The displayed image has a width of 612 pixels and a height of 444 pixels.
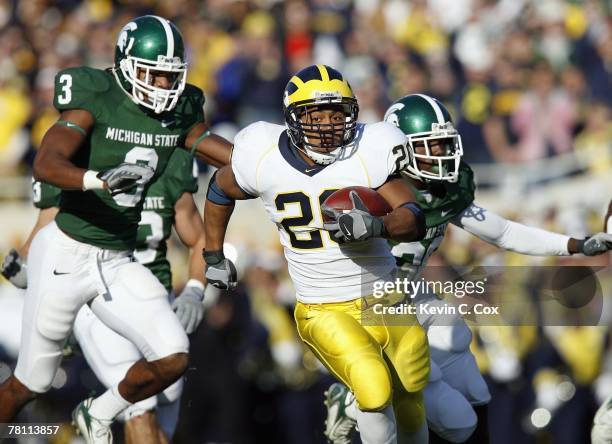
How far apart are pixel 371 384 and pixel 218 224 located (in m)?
1.17

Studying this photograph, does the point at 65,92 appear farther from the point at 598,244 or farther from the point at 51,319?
the point at 598,244

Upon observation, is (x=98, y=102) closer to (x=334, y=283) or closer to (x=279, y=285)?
(x=334, y=283)

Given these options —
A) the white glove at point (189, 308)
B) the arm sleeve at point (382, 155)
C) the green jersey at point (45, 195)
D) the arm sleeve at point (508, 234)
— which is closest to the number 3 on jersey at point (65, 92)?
the green jersey at point (45, 195)

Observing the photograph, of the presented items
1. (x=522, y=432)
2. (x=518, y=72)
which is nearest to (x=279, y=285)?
(x=522, y=432)

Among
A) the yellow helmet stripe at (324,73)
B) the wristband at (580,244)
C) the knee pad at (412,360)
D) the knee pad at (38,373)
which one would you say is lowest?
the knee pad at (412,360)

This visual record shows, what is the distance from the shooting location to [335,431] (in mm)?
6297

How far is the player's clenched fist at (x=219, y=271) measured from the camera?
580 centimetres

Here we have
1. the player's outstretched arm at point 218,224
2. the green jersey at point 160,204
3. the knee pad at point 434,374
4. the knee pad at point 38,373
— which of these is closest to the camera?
the player's outstretched arm at point 218,224

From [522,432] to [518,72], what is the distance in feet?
13.2

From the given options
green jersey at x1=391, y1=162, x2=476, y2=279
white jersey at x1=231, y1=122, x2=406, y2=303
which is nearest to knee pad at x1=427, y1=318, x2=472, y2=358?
green jersey at x1=391, y1=162, x2=476, y2=279

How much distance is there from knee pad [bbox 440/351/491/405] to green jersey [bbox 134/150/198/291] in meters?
1.63

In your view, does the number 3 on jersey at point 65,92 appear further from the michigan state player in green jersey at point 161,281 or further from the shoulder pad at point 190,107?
the michigan state player in green jersey at point 161,281

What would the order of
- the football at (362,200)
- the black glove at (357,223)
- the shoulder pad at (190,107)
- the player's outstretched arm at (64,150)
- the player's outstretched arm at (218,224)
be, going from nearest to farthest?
the black glove at (357,223) → the football at (362,200) → the player's outstretched arm at (64,150) → the player's outstretched arm at (218,224) → the shoulder pad at (190,107)

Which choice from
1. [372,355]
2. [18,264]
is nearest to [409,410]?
[372,355]
